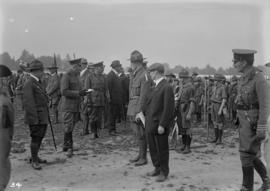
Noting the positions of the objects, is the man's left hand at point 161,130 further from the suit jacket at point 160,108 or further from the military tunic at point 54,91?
the military tunic at point 54,91

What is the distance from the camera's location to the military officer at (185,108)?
25.4 ft

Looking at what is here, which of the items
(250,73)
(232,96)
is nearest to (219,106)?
(232,96)

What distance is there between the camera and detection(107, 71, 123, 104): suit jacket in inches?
413

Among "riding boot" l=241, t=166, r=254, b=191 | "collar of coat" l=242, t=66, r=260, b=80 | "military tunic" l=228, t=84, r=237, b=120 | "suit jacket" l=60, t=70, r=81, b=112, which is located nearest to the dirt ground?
"riding boot" l=241, t=166, r=254, b=191

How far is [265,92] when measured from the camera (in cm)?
474

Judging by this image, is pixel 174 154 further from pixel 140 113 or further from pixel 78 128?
pixel 78 128

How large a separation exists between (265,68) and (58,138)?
5.83 m

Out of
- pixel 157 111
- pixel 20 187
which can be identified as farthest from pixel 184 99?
pixel 20 187

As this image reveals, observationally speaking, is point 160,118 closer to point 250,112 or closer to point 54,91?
point 250,112

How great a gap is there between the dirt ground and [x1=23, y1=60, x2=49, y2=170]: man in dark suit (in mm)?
432

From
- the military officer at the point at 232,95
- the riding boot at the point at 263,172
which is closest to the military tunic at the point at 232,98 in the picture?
the military officer at the point at 232,95

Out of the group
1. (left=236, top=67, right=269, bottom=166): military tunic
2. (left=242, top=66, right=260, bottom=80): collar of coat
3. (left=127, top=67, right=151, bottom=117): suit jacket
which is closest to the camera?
(left=236, top=67, right=269, bottom=166): military tunic

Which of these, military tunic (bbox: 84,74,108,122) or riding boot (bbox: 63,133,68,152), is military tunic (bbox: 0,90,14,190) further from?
military tunic (bbox: 84,74,108,122)

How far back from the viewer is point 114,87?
1049 cm
